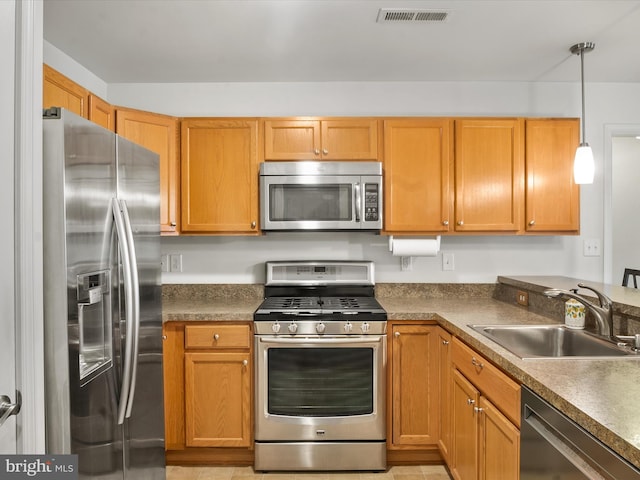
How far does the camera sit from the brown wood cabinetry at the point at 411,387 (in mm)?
2521

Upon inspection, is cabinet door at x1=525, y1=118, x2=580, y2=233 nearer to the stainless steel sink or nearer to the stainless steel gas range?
the stainless steel sink

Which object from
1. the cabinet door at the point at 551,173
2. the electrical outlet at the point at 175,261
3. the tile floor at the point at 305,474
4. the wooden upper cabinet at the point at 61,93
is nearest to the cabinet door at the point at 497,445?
the tile floor at the point at 305,474

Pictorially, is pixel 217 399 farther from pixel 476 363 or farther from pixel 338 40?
pixel 338 40

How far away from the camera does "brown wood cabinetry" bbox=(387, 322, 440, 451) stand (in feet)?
8.27

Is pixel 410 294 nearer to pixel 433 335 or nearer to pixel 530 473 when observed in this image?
pixel 433 335

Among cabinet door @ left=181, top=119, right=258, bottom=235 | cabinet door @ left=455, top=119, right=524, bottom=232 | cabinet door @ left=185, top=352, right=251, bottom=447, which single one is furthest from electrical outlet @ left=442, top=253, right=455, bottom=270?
cabinet door @ left=185, top=352, right=251, bottom=447

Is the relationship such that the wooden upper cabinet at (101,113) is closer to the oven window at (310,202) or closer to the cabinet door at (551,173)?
the oven window at (310,202)

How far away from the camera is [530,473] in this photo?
1.38 metres

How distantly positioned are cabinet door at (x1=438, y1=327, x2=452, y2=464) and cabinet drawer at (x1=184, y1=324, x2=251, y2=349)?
108cm

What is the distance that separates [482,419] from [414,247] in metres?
1.28

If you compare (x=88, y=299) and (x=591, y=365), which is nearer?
(x=88, y=299)

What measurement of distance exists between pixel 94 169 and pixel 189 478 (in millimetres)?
1874

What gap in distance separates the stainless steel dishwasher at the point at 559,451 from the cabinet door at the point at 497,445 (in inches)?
2.5

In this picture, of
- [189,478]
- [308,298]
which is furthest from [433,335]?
[189,478]
